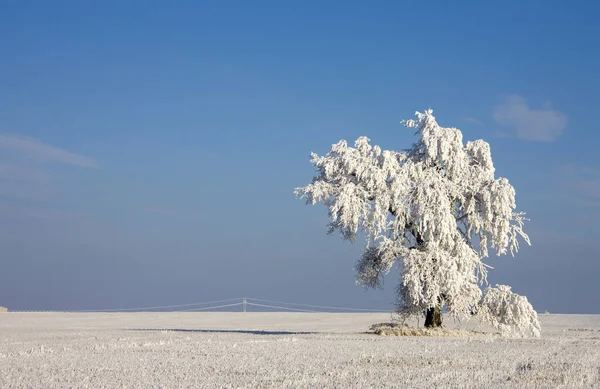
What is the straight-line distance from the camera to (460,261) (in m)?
37.0

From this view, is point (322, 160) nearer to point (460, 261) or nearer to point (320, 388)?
point (460, 261)

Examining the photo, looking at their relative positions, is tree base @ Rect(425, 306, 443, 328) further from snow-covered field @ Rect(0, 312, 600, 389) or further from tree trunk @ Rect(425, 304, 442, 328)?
snow-covered field @ Rect(0, 312, 600, 389)

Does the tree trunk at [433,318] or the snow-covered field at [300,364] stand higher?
the tree trunk at [433,318]

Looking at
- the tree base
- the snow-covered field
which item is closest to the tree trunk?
the tree base

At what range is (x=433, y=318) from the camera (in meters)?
39.0

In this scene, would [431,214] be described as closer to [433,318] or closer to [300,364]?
[433,318]

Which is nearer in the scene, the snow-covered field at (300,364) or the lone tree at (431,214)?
the snow-covered field at (300,364)

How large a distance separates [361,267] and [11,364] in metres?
20.9

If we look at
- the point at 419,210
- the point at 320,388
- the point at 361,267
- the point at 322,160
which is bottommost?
the point at 320,388

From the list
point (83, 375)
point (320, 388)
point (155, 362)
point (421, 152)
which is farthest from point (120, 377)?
point (421, 152)

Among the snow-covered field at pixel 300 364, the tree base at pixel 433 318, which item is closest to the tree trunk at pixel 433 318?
the tree base at pixel 433 318

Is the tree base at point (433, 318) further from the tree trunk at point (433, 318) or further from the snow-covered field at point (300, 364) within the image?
the snow-covered field at point (300, 364)

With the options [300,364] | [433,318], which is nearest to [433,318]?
[433,318]

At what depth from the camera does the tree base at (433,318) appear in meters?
38.8
